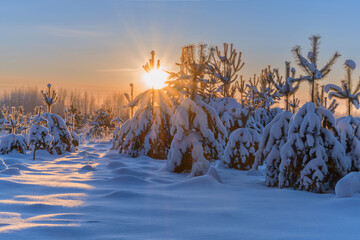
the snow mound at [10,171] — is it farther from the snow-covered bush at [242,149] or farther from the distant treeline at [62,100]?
the distant treeline at [62,100]

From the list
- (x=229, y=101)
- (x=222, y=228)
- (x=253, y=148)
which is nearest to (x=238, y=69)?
(x=229, y=101)

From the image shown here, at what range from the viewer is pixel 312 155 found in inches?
256

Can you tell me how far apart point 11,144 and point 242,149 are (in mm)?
8763

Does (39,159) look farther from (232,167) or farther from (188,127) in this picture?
(232,167)

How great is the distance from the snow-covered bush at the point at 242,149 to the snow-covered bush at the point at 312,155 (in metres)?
3.44

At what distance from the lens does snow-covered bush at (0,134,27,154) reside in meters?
12.7

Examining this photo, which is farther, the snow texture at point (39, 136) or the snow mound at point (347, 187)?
the snow texture at point (39, 136)

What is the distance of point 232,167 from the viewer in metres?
10.5

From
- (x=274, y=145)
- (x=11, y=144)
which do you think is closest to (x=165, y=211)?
(x=274, y=145)

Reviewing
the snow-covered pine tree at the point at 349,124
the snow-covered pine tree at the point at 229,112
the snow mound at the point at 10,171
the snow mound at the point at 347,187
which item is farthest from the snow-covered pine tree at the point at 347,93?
the snow mound at the point at 10,171

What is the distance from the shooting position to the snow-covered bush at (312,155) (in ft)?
21.1

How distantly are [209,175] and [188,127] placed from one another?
7.01 ft

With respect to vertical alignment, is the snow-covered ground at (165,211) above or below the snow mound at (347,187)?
below

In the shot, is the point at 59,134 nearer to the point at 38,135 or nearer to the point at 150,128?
the point at 38,135
